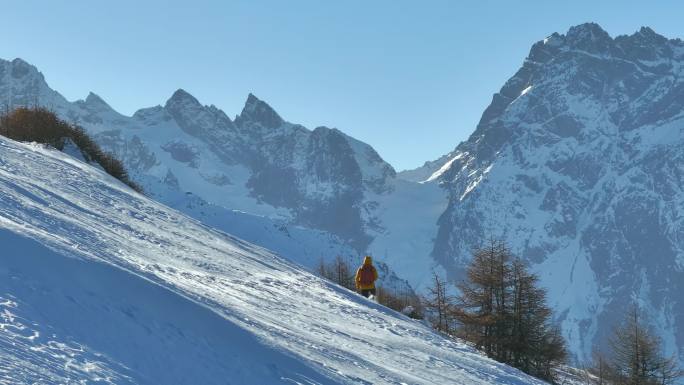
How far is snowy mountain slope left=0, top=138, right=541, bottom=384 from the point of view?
848 cm

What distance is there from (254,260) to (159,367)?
1268 cm

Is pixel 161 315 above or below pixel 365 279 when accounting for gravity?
below

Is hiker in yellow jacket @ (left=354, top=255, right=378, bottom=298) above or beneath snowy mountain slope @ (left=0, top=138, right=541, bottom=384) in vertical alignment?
above

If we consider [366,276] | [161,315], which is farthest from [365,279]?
[161,315]

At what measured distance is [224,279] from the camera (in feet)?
52.3

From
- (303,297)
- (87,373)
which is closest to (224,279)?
(303,297)

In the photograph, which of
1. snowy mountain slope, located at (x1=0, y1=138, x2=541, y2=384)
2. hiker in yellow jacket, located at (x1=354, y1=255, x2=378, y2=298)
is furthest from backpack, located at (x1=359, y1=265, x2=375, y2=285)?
snowy mountain slope, located at (x1=0, y1=138, x2=541, y2=384)

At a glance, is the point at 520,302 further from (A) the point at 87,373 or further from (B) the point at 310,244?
(B) the point at 310,244

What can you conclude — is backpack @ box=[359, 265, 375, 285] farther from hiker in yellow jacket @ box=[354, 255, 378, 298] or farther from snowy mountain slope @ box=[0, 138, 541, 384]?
snowy mountain slope @ box=[0, 138, 541, 384]

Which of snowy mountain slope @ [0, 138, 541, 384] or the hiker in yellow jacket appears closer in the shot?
snowy mountain slope @ [0, 138, 541, 384]

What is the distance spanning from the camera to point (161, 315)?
10414 mm

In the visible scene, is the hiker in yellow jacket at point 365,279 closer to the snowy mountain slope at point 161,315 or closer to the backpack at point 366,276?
the backpack at point 366,276

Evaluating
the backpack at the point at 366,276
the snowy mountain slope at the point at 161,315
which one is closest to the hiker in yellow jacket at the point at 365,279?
the backpack at the point at 366,276

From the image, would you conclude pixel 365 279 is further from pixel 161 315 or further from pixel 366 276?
pixel 161 315
